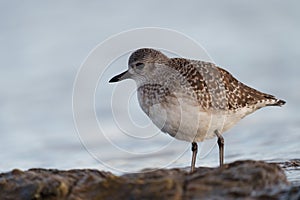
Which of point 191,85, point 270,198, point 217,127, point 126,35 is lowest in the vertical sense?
point 270,198

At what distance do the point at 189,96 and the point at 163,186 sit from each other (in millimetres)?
3591

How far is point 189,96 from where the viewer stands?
28.5 ft

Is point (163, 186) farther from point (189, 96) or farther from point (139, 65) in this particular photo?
point (139, 65)

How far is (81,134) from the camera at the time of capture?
9844 mm

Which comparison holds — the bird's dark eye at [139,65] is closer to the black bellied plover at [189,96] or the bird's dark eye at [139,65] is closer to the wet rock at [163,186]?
the black bellied plover at [189,96]

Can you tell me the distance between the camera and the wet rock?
5.21 meters

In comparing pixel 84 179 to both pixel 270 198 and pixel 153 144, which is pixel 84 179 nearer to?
pixel 270 198

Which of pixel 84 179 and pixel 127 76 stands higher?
pixel 127 76

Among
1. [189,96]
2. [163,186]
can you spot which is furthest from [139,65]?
[163,186]

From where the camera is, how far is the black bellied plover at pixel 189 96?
27.8 feet

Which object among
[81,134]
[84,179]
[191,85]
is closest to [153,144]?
[81,134]

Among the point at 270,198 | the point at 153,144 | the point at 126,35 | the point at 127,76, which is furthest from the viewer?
the point at 153,144

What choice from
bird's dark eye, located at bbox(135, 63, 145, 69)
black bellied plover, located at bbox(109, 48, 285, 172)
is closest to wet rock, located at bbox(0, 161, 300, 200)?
black bellied plover, located at bbox(109, 48, 285, 172)

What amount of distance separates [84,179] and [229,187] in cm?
149
